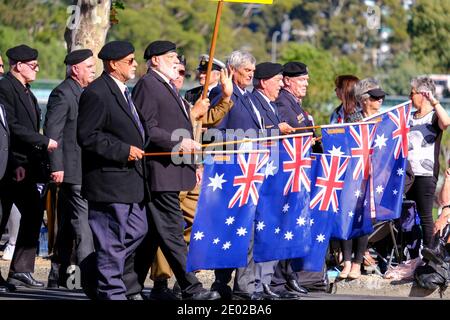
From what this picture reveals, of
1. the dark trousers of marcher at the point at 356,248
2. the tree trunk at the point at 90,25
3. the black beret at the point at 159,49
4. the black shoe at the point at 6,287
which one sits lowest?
the black shoe at the point at 6,287

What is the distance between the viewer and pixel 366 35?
9238cm

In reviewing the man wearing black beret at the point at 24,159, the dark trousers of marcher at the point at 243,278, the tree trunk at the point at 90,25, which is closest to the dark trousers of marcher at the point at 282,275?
the dark trousers of marcher at the point at 243,278

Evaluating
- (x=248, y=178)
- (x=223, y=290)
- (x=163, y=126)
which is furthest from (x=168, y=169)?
(x=223, y=290)

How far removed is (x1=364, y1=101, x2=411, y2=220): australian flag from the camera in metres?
12.0

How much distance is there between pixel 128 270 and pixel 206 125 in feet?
4.65

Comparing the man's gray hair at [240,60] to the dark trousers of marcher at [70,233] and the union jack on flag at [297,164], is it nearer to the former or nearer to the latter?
the union jack on flag at [297,164]

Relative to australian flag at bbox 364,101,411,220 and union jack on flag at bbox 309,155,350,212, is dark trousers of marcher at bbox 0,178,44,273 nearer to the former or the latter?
union jack on flag at bbox 309,155,350,212

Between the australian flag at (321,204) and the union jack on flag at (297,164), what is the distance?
0.23 m

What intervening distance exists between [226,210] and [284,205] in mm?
634

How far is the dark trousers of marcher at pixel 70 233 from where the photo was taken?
1149cm

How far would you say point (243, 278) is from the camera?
11.1 metres

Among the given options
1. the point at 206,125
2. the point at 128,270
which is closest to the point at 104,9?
the point at 206,125

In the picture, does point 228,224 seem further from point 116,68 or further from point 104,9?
point 104,9

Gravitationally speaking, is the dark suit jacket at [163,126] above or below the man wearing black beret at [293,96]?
below
